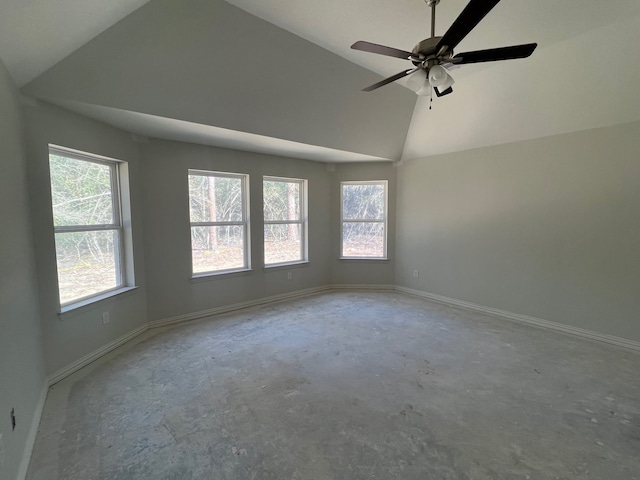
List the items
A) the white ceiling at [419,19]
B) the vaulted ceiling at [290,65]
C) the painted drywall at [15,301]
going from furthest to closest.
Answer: the white ceiling at [419,19] → the vaulted ceiling at [290,65] → the painted drywall at [15,301]

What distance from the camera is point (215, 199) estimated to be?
4117 mm

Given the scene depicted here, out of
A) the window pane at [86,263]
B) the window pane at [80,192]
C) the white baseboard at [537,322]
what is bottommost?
the white baseboard at [537,322]

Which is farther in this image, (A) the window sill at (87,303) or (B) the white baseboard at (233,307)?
(B) the white baseboard at (233,307)

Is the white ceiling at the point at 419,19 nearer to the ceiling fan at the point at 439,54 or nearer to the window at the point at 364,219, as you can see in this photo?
the ceiling fan at the point at 439,54

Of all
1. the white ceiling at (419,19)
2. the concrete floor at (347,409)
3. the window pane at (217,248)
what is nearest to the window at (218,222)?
the window pane at (217,248)

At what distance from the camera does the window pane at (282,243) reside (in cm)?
472

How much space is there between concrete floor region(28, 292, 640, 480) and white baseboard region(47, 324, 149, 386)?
0.09m

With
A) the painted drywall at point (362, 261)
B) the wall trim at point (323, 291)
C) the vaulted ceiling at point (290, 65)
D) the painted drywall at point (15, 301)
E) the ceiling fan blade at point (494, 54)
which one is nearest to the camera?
the painted drywall at point (15, 301)

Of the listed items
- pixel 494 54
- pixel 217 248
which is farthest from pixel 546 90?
pixel 217 248

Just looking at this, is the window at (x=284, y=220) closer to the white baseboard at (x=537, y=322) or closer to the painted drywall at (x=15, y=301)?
the white baseboard at (x=537, y=322)

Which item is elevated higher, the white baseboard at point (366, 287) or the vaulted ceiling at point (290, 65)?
the vaulted ceiling at point (290, 65)

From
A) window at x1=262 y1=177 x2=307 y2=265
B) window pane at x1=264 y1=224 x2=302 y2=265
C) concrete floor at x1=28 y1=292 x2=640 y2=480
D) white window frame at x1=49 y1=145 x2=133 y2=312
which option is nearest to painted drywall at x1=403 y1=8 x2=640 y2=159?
window at x1=262 y1=177 x2=307 y2=265

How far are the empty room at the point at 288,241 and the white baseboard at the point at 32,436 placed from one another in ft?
0.06

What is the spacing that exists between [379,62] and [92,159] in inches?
123
